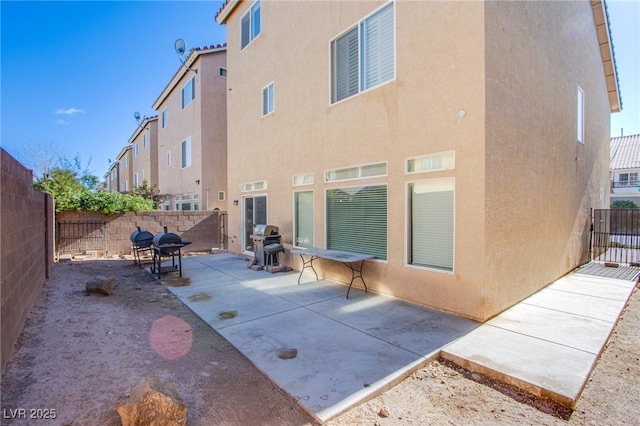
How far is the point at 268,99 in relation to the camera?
10133mm

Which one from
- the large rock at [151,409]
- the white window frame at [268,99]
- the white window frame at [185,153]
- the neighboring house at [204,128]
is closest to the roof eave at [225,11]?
the neighboring house at [204,128]

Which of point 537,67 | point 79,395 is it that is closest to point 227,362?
point 79,395

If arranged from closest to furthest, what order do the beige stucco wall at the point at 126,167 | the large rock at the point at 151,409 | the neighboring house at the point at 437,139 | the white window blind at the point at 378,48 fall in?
the large rock at the point at 151,409 < the neighboring house at the point at 437,139 < the white window blind at the point at 378,48 < the beige stucco wall at the point at 126,167

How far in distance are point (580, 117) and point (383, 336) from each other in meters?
8.73

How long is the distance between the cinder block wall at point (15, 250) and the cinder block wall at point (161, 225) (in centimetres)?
711

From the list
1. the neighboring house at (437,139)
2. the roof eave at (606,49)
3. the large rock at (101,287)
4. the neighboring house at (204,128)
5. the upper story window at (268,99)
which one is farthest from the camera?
the neighboring house at (204,128)

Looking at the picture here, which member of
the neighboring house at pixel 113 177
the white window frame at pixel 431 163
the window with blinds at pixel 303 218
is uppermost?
the neighboring house at pixel 113 177

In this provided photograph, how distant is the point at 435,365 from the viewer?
12.3 ft

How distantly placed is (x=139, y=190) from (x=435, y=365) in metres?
19.8

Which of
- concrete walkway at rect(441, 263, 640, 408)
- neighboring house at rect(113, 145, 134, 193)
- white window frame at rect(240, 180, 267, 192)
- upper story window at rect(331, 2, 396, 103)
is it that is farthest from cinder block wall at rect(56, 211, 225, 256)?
neighboring house at rect(113, 145, 134, 193)

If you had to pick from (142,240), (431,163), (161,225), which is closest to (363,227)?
(431,163)

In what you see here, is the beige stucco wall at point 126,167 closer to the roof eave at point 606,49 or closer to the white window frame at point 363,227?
the white window frame at point 363,227

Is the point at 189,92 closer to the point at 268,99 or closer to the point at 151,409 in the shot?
the point at 268,99

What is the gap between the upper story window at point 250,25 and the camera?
1061 centimetres
